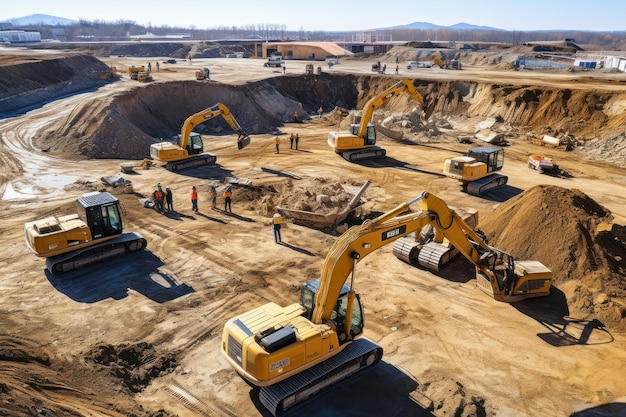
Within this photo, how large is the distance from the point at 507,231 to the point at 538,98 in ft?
85.9

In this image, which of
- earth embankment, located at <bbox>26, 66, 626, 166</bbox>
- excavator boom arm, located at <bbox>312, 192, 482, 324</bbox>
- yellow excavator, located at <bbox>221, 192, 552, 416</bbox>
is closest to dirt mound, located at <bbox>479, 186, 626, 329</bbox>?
yellow excavator, located at <bbox>221, 192, 552, 416</bbox>

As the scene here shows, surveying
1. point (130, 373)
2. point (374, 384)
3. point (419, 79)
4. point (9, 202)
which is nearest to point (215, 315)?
point (130, 373)

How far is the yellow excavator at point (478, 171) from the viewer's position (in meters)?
24.1

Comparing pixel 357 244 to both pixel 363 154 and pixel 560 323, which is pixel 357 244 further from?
pixel 363 154

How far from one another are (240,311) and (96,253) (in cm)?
651

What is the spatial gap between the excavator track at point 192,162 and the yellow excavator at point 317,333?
18.7 m

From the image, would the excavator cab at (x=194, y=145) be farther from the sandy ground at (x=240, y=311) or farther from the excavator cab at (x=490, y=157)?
the excavator cab at (x=490, y=157)

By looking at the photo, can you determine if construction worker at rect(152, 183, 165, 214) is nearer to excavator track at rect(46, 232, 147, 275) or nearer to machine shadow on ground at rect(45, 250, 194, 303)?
excavator track at rect(46, 232, 147, 275)

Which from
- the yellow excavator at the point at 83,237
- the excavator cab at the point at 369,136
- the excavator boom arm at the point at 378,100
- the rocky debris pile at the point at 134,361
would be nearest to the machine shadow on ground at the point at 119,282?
the yellow excavator at the point at 83,237

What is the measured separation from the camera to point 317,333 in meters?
10.0

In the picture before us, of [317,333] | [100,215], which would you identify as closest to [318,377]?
[317,333]

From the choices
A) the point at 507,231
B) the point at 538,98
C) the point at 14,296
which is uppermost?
the point at 538,98

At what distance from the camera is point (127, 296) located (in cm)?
1480

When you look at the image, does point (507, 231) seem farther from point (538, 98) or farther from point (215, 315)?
point (538, 98)
